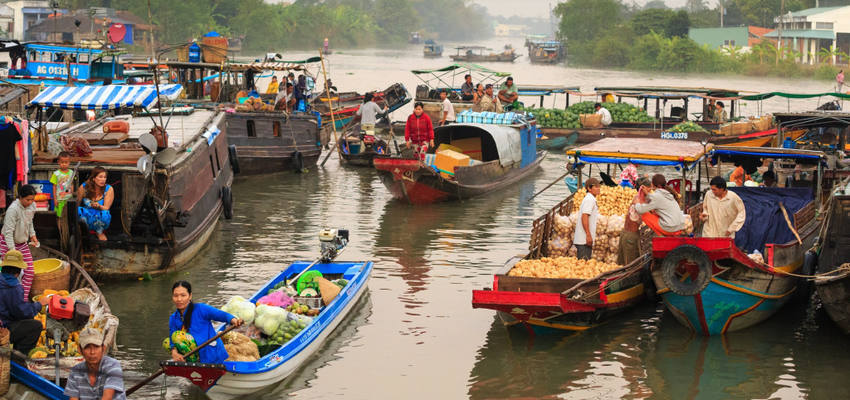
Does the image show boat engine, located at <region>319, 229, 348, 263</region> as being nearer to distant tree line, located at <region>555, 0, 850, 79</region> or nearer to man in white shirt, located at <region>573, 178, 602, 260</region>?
man in white shirt, located at <region>573, 178, 602, 260</region>

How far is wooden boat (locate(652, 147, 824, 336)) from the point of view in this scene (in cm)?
1105

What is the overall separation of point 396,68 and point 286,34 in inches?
1352

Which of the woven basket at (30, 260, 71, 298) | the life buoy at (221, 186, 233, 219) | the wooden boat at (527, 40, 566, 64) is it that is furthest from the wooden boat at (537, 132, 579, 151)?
the wooden boat at (527, 40, 566, 64)

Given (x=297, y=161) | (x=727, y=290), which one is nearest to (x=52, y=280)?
(x=727, y=290)

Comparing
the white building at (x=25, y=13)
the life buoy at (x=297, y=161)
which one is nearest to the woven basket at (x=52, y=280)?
the life buoy at (x=297, y=161)

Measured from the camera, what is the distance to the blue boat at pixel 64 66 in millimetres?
25219

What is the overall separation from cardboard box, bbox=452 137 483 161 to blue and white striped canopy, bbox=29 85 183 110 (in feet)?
27.6

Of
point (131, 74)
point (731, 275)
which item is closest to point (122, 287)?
point (731, 275)

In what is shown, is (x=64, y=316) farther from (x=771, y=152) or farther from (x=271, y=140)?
(x=271, y=140)

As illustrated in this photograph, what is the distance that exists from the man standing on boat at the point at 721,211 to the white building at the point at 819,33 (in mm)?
64655

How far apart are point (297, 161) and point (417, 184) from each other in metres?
5.22

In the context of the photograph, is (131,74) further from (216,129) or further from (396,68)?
(396,68)

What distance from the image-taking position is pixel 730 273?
448 inches

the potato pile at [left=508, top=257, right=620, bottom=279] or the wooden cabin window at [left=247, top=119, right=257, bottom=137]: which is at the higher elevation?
the wooden cabin window at [left=247, top=119, right=257, bottom=137]
